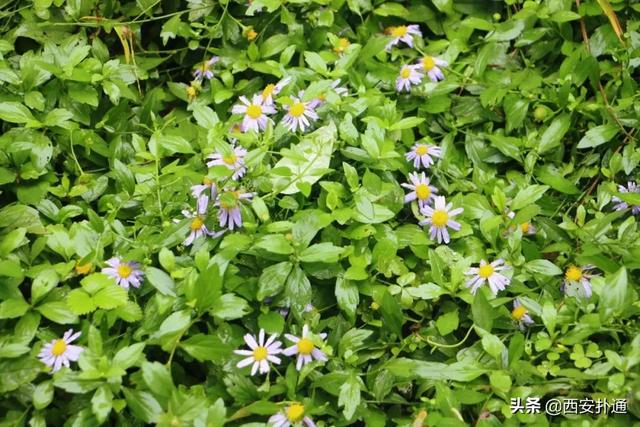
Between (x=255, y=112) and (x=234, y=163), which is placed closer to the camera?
(x=234, y=163)

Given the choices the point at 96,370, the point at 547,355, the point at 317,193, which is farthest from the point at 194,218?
the point at 547,355

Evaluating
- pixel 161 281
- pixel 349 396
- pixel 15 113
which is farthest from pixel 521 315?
pixel 15 113

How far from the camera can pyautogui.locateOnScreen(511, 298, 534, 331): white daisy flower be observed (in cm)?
158

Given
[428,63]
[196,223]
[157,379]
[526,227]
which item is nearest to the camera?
[157,379]

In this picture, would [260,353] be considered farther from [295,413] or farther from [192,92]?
[192,92]

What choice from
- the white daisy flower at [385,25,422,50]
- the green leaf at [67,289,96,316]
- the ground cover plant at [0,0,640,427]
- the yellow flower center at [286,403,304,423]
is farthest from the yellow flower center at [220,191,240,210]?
the white daisy flower at [385,25,422,50]

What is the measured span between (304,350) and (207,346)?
0.20 meters

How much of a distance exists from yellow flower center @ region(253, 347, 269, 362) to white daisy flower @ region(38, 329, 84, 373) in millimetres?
349

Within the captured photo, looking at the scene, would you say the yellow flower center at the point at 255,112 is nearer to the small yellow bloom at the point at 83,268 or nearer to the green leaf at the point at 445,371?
the small yellow bloom at the point at 83,268

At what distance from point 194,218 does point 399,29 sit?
929 mm

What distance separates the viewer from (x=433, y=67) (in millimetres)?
2053

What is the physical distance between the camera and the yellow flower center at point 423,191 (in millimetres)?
1787

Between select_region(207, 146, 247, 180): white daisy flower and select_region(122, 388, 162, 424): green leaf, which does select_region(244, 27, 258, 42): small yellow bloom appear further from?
select_region(122, 388, 162, 424): green leaf

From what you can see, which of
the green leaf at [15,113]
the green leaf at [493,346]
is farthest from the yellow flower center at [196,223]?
the green leaf at [493,346]
